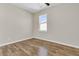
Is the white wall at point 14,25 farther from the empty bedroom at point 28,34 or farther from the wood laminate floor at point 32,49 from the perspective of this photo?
the wood laminate floor at point 32,49

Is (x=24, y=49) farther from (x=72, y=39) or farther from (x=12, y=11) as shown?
(x=72, y=39)

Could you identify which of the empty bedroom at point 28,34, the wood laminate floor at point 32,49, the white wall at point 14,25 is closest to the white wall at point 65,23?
the empty bedroom at point 28,34

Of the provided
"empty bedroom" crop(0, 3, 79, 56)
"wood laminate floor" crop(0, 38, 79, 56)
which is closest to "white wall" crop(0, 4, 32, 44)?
"empty bedroom" crop(0, 3, 79, 56)

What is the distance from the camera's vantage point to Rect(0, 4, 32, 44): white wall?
2.03 m

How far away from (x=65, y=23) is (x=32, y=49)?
1.20m

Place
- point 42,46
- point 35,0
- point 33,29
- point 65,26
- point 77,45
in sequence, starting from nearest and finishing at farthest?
point 35,0 → point 33,29 → point 42,46 → point 77,45 → point 65,26

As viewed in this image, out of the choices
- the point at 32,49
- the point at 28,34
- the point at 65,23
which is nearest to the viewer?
the point at 28,34

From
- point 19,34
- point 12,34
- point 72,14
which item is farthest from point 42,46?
point 72,14

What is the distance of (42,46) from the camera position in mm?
2266

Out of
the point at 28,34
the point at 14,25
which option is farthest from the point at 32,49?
the point at 14,25

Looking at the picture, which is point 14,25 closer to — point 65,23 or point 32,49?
point 32,49

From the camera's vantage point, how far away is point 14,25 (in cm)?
Result: 213

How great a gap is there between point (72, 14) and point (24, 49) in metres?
1.59

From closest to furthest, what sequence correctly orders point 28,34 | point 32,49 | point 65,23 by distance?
point 28,34 → point 32,49 → point 65,23
